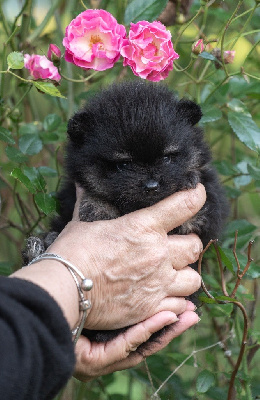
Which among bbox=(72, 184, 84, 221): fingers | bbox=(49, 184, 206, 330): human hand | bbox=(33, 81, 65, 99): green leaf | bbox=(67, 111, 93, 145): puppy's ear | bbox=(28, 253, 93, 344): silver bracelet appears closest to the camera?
bbox=(28, 253, 93, 344): silver bracelet

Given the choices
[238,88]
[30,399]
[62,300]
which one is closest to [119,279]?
[62,300]

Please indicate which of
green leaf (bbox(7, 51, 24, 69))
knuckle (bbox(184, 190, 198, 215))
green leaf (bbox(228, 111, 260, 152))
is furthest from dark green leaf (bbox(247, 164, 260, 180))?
green leaf (bbox(7, 51, 24, 69))

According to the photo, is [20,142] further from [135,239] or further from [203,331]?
[203,331]

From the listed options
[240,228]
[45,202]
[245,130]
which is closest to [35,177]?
[45,202]

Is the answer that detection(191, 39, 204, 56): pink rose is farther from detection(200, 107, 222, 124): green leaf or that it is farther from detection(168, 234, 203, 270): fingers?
detection(168, 234, 203, 270): fingers

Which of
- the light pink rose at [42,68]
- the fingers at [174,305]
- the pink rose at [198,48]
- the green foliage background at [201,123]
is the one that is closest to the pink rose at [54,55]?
the light pink rose at [42,68]

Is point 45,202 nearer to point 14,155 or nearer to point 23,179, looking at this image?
point 23,179
